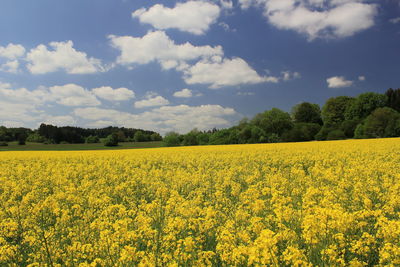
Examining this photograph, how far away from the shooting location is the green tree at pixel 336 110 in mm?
75575

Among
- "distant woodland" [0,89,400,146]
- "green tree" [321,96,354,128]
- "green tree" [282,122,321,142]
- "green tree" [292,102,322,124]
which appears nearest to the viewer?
"distant woodland" [0,89,400,146]

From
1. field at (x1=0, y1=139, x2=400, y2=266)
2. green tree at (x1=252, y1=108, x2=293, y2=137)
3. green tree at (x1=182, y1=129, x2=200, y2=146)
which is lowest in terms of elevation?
field at (x1=0, y1=139, x2=400, y2=266)

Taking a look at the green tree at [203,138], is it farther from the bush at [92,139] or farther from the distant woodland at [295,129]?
the bush at [92,139]

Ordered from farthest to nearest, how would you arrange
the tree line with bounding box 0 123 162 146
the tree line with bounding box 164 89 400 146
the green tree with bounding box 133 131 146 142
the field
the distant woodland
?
1. the green tree with bounding box 133 131 146 142
2. the tree line with bounding box 0 123 162 146
3. the distant woodland
4. the tree line with bounding box 164 89 400 146
5. the field

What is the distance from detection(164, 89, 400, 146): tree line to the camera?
53281 mm

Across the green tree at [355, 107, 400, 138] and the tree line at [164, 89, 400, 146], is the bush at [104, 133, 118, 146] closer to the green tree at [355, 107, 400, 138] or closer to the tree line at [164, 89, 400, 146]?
the tree line at [164, 89, 400, 146]

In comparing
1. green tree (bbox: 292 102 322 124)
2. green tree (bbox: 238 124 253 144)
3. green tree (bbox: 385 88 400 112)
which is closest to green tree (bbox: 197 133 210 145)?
green tree (bbox: 238 124 253 144)

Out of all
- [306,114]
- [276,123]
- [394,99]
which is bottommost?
[276,123]

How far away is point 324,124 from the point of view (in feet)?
247

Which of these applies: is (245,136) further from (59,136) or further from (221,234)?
(221,234)

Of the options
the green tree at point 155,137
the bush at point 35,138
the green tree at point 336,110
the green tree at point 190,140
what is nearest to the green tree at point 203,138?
the green tree at point 190,140

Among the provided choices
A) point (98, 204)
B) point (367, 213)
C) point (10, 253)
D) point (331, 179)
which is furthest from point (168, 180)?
point (367, 213)

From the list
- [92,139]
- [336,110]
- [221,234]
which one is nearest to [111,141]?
[92,139]

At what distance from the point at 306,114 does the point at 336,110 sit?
1054 cm
